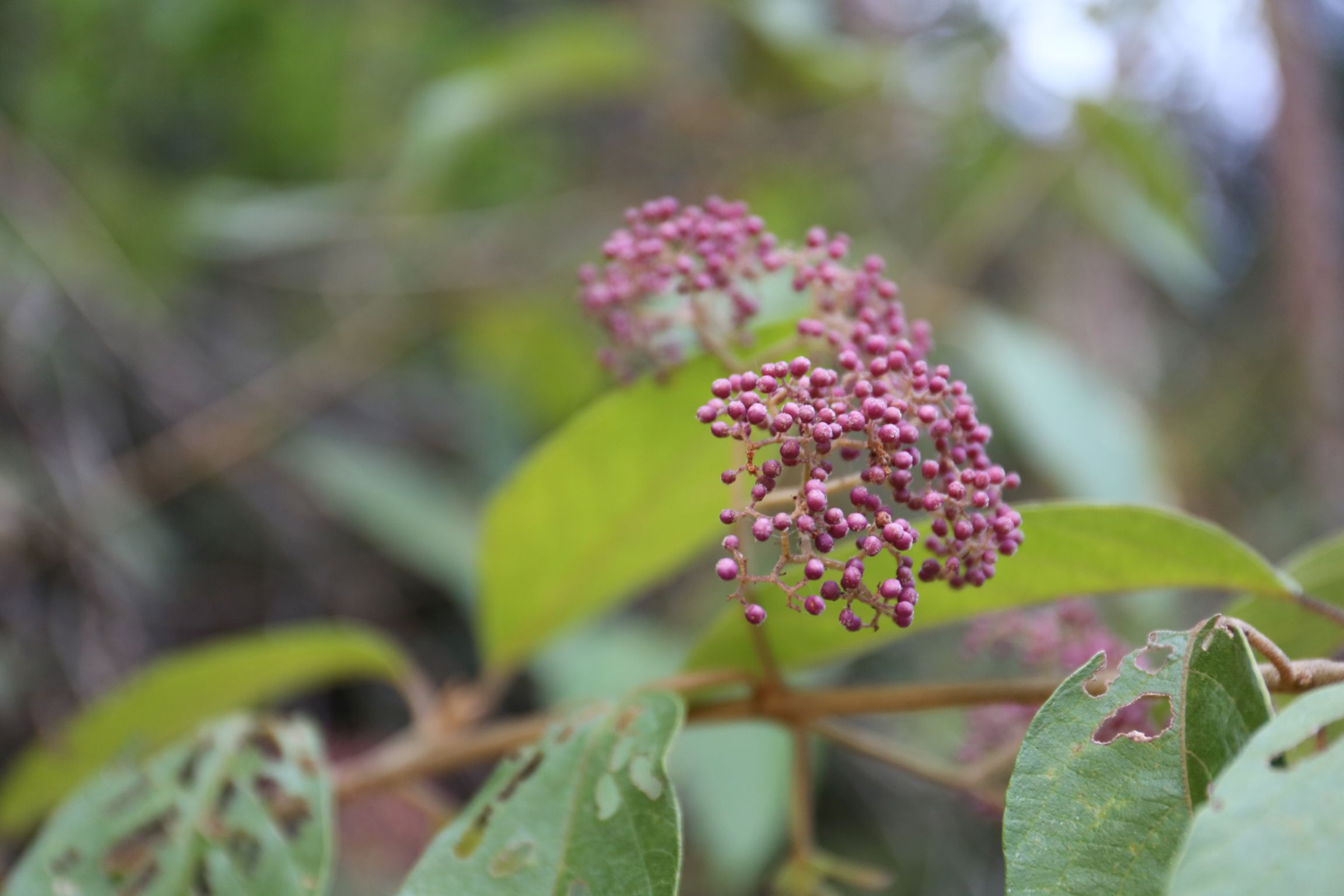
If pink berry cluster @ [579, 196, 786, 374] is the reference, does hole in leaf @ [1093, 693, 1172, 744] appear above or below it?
below

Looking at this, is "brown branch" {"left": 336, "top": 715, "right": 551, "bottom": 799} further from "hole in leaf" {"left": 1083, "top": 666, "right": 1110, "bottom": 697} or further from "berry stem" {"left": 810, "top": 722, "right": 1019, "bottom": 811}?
"hole in leaf" {"left": 1083, "top": 666, "right": 1110, "bottom": 697}

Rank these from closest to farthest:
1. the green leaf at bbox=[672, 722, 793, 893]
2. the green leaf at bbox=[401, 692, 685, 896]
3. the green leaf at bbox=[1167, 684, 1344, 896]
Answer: the green leaf at bbox=[1167, 684, 1344, 896]
the green leaf at bbox=[401, 692, 685, 896]
the green leaf at bbox=[672, 722, 793, 893]

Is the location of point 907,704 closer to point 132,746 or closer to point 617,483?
point 617,483

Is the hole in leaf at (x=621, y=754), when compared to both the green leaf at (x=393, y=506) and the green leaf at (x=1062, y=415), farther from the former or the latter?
the green leaf at (x=393, y=506)

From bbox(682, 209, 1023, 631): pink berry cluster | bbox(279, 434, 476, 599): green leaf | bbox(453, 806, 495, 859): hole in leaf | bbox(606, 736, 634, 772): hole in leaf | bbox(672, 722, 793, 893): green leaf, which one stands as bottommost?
bbox(672, 722, 793, 893): green leaf

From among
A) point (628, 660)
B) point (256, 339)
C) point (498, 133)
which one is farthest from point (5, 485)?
point (498, 133)

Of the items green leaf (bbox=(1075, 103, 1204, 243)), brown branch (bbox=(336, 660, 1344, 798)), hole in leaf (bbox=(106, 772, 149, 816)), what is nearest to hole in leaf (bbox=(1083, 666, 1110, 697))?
brown branch (bbox=(336, 660, 1344, 798))

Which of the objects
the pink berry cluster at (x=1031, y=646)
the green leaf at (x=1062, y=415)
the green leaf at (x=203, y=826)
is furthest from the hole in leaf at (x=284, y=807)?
the green leaf at (x=1062, y=415)
